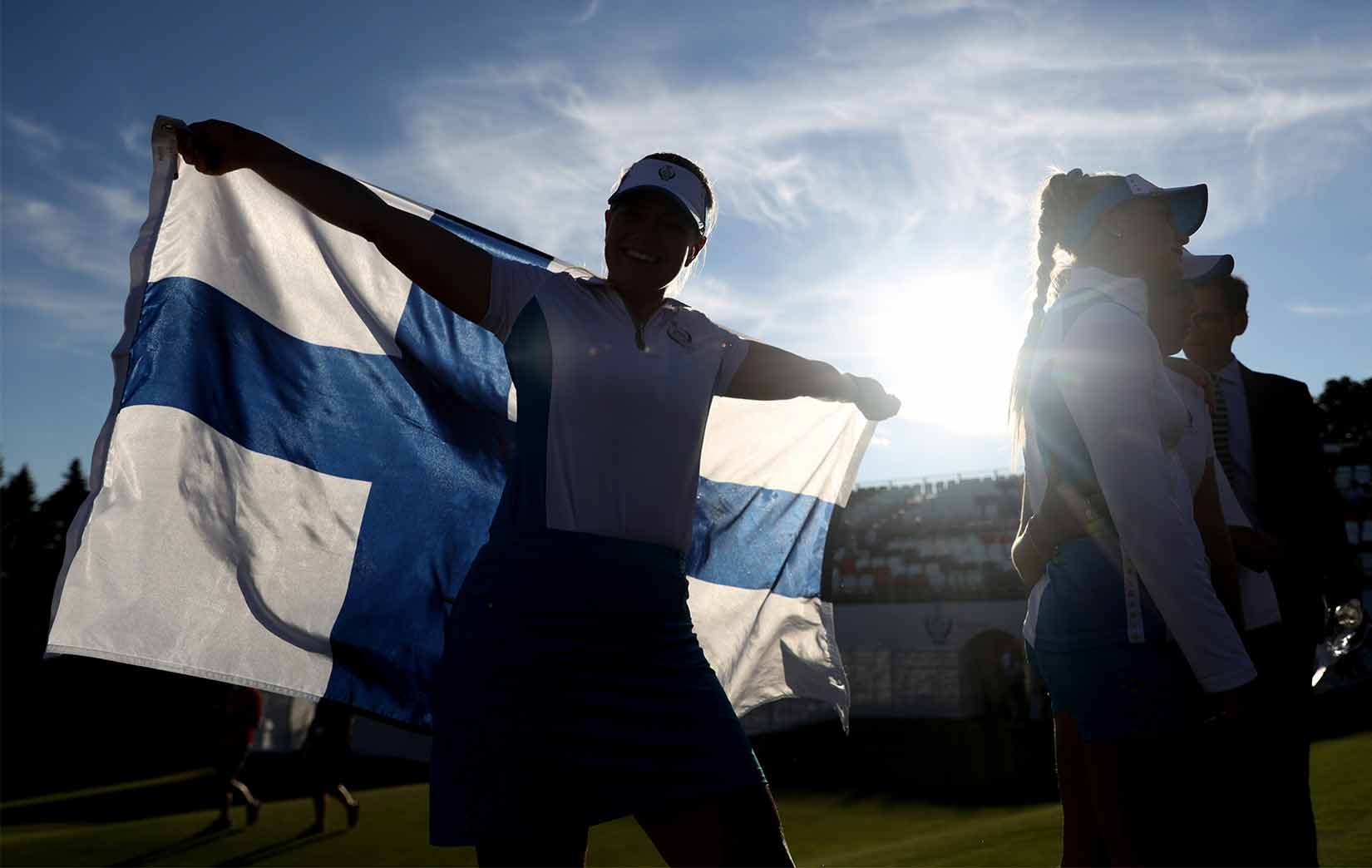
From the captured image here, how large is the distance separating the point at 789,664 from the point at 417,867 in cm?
710

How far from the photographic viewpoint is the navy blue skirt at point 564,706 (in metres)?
1.58

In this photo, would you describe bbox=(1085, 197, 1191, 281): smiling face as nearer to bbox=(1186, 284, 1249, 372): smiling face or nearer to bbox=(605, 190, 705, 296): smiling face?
bbox=(605, 190, 705, 296): smiling face

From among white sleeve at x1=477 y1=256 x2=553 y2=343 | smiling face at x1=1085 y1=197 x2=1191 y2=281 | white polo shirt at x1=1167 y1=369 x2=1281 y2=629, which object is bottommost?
white polo shirt at x1=1167 y1=369 x2=1281 y2=629

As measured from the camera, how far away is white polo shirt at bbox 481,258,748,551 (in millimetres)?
1678

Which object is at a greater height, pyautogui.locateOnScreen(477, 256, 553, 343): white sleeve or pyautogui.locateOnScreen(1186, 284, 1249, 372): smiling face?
pyautogui.locateOnScreen(1186, 284, 1249, 372): smiling face

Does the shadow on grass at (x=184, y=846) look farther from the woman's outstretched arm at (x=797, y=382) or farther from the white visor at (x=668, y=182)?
the white visor at (x=668, y=182)

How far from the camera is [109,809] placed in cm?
1609

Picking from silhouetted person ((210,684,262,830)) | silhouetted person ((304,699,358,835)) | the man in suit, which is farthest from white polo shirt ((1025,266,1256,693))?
silhouetted person ((210,684,262,830))

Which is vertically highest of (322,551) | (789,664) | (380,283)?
(380,283)

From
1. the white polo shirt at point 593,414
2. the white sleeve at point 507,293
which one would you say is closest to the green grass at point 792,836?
the white polo shirt at point 593,414

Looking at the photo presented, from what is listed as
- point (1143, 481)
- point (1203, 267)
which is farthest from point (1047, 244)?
point (1143, 481)

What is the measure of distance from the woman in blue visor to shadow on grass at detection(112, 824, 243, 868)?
10280mm

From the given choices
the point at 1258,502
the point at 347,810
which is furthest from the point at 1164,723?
the point at 347,810

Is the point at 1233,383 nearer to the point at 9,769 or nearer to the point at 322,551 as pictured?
the point at 322,551
